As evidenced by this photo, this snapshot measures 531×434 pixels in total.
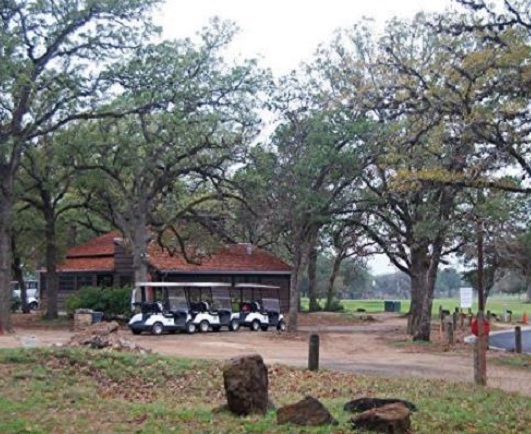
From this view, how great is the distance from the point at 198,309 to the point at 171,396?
64.7 ft

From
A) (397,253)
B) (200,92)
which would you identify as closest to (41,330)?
(200,92)

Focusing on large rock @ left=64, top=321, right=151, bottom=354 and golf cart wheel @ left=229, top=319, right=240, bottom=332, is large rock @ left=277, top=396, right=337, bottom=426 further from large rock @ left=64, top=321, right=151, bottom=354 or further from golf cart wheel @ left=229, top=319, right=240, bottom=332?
golf cart wheel @ left=229, top=319, right=240, bottom=332

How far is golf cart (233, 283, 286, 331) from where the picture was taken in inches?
1399

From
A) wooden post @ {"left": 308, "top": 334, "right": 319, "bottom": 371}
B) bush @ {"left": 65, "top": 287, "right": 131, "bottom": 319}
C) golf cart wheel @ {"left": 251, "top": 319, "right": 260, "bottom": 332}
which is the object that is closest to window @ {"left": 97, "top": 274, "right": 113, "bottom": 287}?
bush @ {"left": 65, "top": 287, "right": 131, "bottom": 319}

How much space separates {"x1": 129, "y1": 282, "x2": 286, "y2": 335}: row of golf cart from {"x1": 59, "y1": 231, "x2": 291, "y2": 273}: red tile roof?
693 cm

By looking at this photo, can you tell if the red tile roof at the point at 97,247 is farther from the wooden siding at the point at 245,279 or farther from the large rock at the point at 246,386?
the large rock at the point at 246,386

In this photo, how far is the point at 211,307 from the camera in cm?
3447

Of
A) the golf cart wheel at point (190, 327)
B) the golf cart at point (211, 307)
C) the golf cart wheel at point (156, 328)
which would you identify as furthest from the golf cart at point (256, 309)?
the golf cart wheel at point (156, 328)

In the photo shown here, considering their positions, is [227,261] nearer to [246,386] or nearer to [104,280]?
[104,280]

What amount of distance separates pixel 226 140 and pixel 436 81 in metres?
14.5

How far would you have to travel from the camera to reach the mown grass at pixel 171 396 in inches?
393

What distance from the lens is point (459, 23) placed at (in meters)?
18.3

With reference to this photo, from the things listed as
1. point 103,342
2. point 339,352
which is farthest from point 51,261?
point 103,342

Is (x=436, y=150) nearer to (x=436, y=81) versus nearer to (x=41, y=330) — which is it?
(x=436, y=81)
